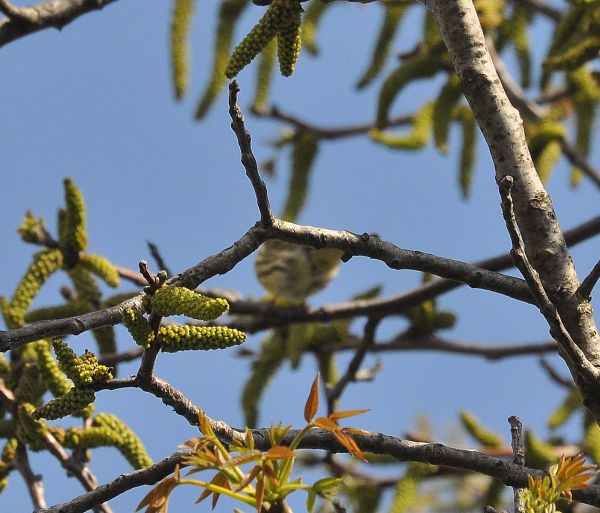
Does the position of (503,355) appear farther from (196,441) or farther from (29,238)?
(196,441)

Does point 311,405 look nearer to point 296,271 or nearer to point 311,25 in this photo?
point 311,25

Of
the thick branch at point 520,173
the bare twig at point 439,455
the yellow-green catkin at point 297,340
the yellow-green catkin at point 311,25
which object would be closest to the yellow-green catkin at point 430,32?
the yellow-green catkin at point 311,25

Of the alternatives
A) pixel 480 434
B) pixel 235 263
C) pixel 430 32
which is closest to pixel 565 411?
pixel 480 434

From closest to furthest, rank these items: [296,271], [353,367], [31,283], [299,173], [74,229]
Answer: [31,283] < [74,229] < [353,367] < [299,173] < [296,271]

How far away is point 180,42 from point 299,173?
1.05m

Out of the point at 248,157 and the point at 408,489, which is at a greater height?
the point at 248,157

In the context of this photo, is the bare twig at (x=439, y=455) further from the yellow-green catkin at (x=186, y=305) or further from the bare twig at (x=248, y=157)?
the bare twig at (x=248, y=157)

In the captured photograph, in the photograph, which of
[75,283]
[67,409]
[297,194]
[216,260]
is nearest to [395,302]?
[297,194]

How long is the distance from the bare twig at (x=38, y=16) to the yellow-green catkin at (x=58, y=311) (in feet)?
4.00

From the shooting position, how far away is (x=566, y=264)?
6.78ft

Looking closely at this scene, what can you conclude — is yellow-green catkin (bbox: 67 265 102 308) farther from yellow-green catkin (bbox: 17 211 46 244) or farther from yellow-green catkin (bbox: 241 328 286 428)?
yellow-green catkin (bbox: 241 328 286 428)

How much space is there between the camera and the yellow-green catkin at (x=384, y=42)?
16.2 ft

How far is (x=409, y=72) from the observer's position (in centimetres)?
473

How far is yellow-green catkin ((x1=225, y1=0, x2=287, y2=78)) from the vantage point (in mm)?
1999
